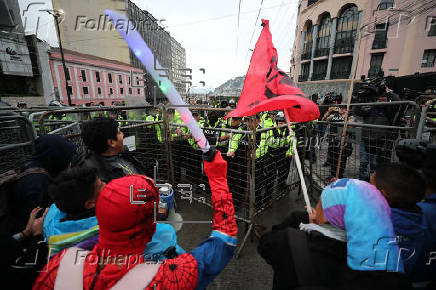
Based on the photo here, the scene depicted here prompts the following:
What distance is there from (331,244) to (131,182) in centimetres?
109

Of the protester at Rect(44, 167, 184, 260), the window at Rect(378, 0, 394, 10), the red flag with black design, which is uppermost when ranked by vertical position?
the window at Rect(378, 0, 394, 10)

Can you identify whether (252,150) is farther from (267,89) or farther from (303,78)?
(303,78)

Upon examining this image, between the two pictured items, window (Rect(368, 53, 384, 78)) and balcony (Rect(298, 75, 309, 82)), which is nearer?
window (Rect(368, 53, 384, 78))

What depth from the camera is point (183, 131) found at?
3.99 meters

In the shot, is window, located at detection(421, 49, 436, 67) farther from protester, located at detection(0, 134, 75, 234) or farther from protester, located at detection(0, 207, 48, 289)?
protester, located at detection(0, 207, 48, 289)

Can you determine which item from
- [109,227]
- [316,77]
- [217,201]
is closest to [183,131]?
[217,201]

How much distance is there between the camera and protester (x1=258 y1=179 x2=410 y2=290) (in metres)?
0.79

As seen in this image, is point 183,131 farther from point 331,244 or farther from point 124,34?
point 331,244

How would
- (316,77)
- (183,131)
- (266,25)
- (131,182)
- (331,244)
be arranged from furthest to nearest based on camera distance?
(316,77)
(183,131)
(266,25)
(131,182)
(331,244)

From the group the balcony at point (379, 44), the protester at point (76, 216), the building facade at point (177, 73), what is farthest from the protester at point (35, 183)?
the balcony at point (379, 44)

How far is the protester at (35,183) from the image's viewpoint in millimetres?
1462

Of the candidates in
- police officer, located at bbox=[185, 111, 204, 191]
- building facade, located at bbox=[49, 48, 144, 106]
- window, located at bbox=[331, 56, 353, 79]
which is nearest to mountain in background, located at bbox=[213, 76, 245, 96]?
window, located at bbox=[331, 56, 353, 79]

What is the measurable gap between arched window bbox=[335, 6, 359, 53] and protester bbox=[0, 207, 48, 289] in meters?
34.2

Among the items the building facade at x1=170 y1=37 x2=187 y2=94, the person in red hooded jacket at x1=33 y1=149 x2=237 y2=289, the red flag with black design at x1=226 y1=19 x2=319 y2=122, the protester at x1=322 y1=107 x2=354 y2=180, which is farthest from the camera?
the protester at x1=322 y1=107 x2=354 y2=180
